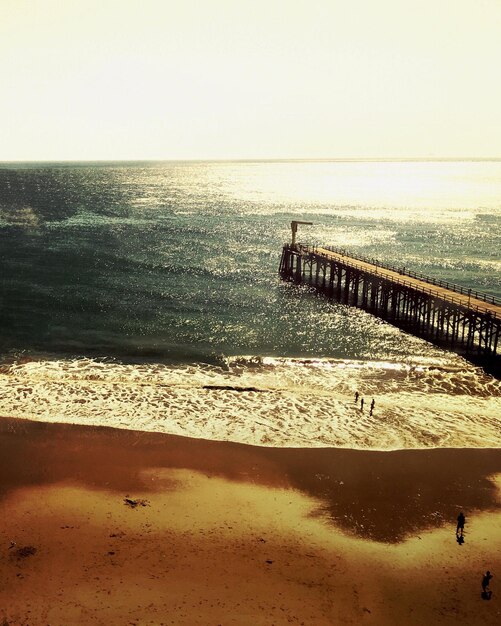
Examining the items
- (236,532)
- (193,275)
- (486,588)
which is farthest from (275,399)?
(193,275)

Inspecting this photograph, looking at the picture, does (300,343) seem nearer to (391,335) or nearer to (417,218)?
(391,335)

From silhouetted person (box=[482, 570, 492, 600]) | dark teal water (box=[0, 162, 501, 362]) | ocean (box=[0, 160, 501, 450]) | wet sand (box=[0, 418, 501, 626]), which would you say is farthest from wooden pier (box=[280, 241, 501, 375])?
silhouetted person (box=[482, 570, 492, 600])

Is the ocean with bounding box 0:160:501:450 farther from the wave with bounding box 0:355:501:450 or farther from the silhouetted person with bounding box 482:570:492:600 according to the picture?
the silhouetted person with bounding box 482:570:492:600

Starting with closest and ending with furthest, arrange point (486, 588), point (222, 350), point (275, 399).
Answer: point (486, 588), point (275, 399), point (222, 350)

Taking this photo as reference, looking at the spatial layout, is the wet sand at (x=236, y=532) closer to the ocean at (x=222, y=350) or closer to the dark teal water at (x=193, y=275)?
the ocean at (x=222, y=350)

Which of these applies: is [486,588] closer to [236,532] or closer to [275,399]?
[236,532]
